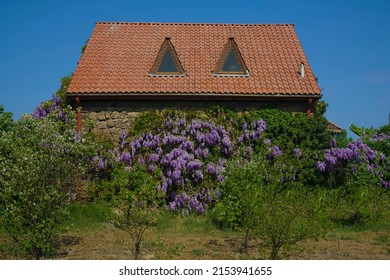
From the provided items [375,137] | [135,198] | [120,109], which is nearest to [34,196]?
[135,198]

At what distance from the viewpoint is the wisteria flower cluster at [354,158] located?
669 inches

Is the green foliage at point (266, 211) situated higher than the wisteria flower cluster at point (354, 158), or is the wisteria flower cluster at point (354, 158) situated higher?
the wisteria flower cluster at point (354, 158)

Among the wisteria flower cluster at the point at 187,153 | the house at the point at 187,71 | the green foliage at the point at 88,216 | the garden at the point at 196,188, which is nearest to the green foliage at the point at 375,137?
the garden at the point at 196,188

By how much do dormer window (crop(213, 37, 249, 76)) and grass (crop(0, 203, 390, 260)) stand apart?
20.2 feet

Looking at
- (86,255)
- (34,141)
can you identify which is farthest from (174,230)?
(34,141)

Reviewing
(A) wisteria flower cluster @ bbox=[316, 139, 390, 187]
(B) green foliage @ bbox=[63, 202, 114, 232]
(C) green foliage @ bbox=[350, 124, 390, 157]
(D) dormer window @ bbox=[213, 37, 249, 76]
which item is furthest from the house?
(B) green foliage @ bbox=[63, 202, 114, 232]

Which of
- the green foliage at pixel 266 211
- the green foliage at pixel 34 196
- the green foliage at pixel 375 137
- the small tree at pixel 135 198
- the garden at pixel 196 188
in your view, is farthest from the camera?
the green foliage at pixel 375 137

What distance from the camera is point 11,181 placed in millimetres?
9906

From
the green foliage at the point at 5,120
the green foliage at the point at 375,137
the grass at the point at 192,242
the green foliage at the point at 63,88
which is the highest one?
the green foliage at the point at 63,88

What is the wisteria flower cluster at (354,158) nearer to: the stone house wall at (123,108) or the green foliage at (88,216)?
the stone house wall at (123,108)

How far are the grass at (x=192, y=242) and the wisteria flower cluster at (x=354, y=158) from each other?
3.26 m

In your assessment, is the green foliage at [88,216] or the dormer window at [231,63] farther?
the dormer window at [231,63]
